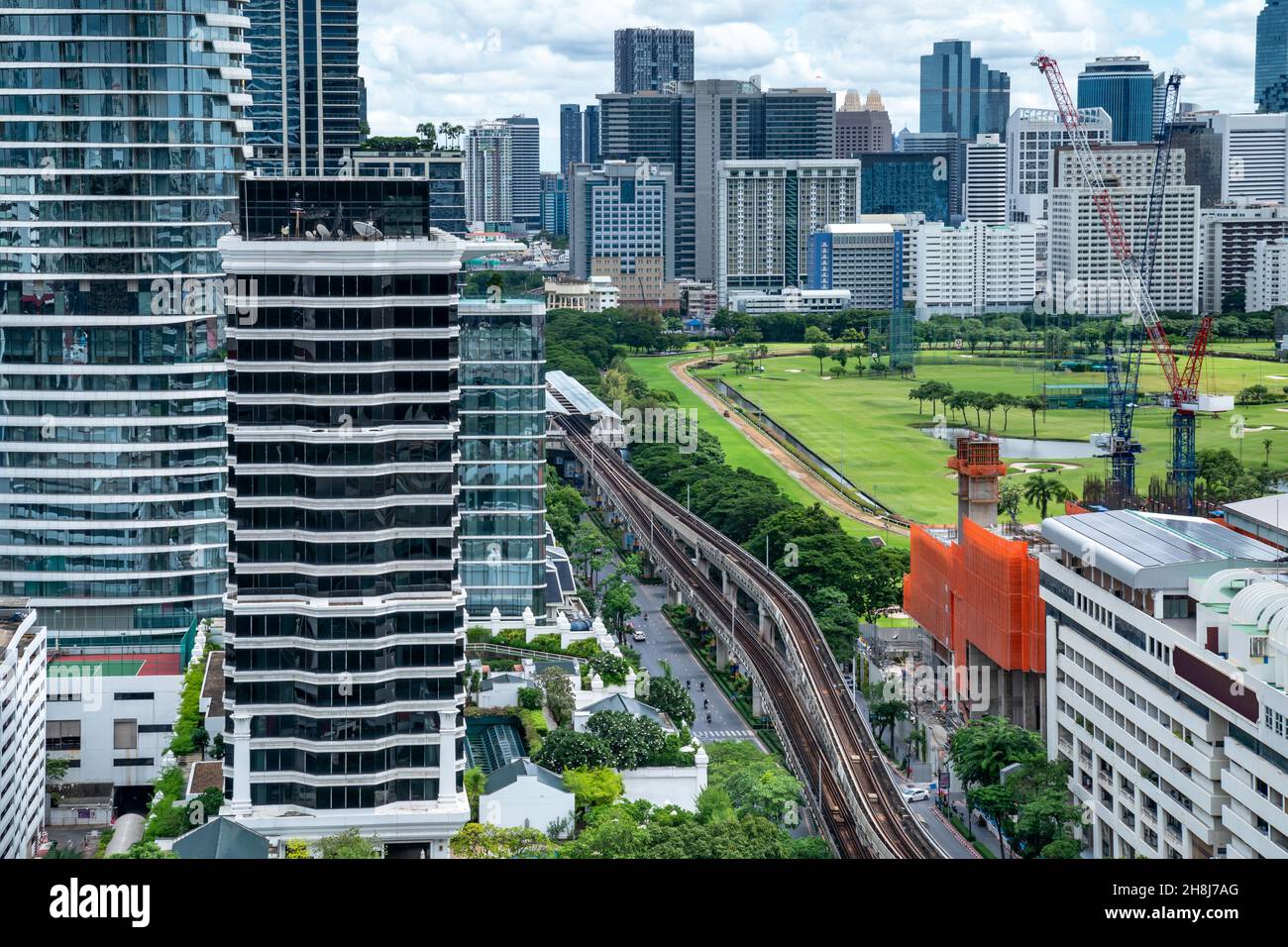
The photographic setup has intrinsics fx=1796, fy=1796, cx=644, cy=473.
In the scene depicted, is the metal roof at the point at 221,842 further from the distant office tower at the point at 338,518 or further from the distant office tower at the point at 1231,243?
the distant office tower at the point at 1231,243

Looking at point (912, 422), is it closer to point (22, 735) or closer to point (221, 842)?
point (22, 735)

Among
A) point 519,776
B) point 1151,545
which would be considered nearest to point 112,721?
point 519,776

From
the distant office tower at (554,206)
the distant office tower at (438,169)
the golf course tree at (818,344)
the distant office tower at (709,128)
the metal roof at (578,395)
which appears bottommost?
the metal roof at (578,395)

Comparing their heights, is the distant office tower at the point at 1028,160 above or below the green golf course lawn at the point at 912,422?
above

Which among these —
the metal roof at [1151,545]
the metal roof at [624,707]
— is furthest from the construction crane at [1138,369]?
the metal roof at [624,707]

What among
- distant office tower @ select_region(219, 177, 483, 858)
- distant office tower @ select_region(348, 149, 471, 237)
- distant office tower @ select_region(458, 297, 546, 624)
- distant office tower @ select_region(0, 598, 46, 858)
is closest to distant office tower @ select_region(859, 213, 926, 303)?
distant office tower @ select_region(348, 149, 471, 237)
